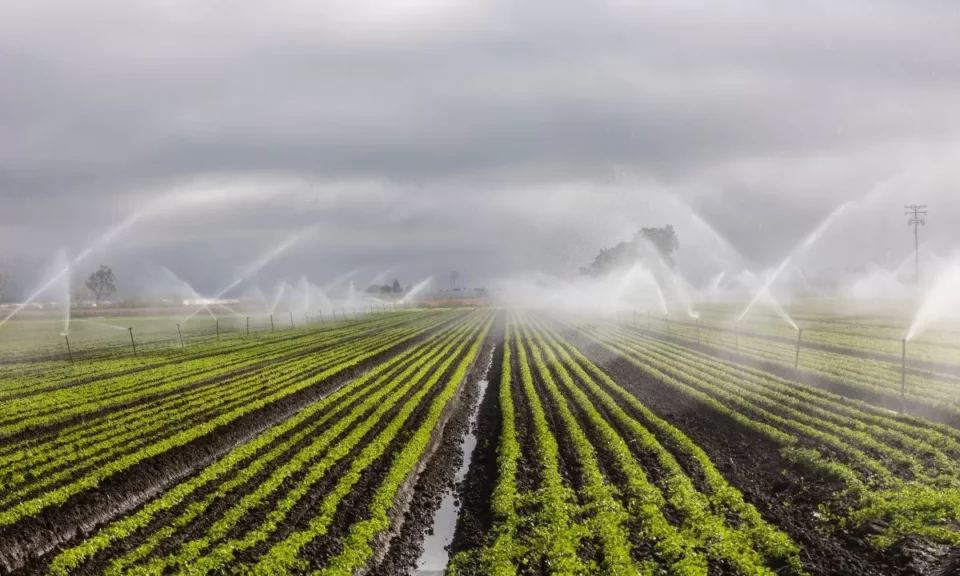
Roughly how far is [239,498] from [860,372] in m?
32.6

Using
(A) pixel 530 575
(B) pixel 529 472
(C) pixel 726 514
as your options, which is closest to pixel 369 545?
(A) pixel 530 575

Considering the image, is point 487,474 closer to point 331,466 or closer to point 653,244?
point 331,466

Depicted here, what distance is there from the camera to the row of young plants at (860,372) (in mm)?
27141

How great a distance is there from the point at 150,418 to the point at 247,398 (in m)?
5.00

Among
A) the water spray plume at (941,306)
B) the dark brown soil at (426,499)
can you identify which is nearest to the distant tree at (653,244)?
the water spray plume at (941,306)

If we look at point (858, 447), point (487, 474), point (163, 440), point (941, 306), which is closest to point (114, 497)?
point (163, 440)

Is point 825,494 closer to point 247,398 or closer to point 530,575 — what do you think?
point 530,575

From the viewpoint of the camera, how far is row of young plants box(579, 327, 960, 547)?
14.5 meters

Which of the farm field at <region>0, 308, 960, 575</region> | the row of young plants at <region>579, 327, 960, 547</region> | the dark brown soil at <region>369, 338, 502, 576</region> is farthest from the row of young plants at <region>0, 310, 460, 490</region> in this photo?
the row of young plants at <region>579, 327, 960, 547</region>

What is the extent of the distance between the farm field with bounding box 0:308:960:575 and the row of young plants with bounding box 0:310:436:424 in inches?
10.6

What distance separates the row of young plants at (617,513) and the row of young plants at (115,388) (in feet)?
63.5

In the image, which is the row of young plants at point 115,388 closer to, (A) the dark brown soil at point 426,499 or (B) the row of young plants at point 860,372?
(A) the dark brown soil at point 426,499

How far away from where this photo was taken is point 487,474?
2012 centimetres

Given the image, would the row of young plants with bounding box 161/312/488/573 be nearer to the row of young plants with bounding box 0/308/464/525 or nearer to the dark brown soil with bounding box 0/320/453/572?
the dark brown soil with bounding box 0/320/453/572
